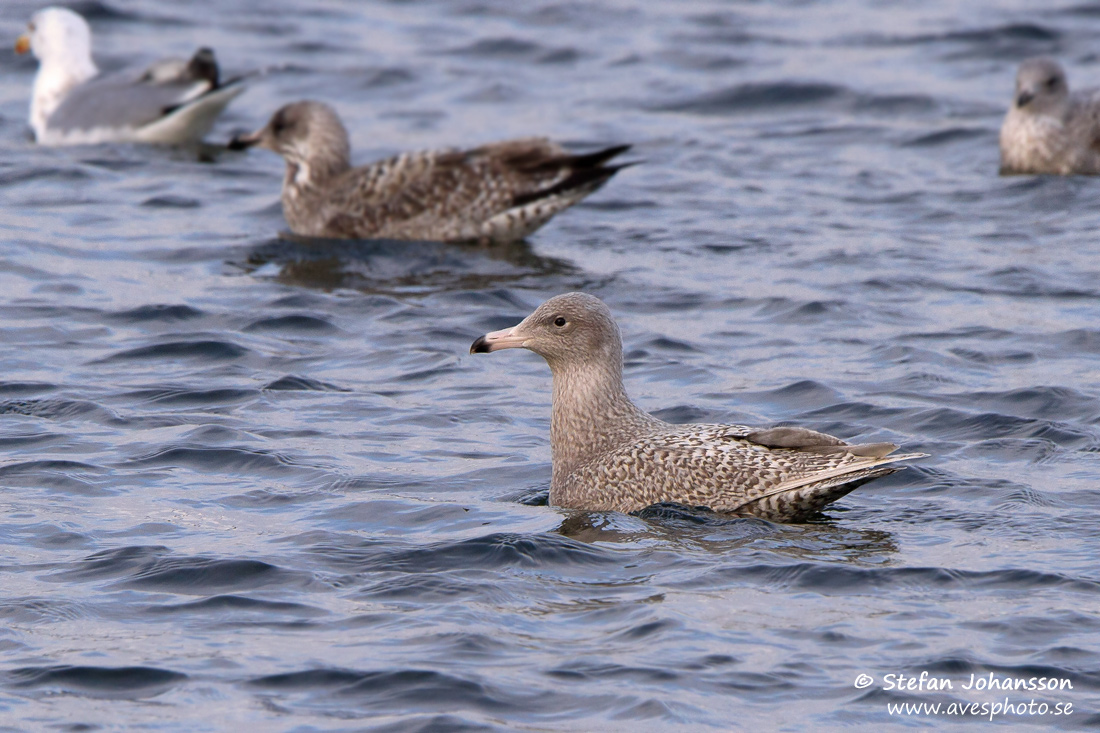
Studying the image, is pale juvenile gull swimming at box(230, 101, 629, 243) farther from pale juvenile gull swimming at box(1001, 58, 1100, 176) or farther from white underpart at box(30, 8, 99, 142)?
white underpart at box(30, 8, 99, 142)

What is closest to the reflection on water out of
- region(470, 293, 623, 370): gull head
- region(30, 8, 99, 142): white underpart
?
region(470, 293, 623, 370): gull head

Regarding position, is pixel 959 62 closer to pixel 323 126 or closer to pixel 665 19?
pixel 665 19

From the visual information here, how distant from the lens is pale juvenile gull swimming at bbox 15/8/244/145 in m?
16.9

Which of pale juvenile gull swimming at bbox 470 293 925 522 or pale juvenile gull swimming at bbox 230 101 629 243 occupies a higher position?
pale juvenile gull swimming at bbox 230 101 629 243

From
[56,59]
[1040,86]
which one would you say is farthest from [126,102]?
[1040,86]

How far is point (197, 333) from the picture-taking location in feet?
37.9

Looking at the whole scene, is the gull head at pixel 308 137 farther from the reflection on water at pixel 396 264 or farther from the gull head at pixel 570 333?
the gull head at pixel 570 333

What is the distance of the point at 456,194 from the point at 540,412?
3975 millimetres

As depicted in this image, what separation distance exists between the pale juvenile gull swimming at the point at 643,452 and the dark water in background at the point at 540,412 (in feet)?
0.49

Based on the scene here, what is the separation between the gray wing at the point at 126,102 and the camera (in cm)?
1688

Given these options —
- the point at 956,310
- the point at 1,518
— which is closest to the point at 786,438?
the point at 1,518

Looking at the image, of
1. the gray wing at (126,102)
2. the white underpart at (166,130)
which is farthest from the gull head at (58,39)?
the white underpart at (166,130)

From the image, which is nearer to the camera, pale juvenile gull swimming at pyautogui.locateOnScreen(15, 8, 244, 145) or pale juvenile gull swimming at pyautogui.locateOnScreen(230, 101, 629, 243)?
pale juvenile gull swimming at pyautogui.locateOnScreen(230, 101, 629, 243)

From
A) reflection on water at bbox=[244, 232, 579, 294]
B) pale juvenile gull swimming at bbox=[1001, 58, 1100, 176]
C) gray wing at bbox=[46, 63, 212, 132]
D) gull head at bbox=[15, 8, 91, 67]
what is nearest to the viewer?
reflection on water at bbox=[244, 232, 579, 294]
